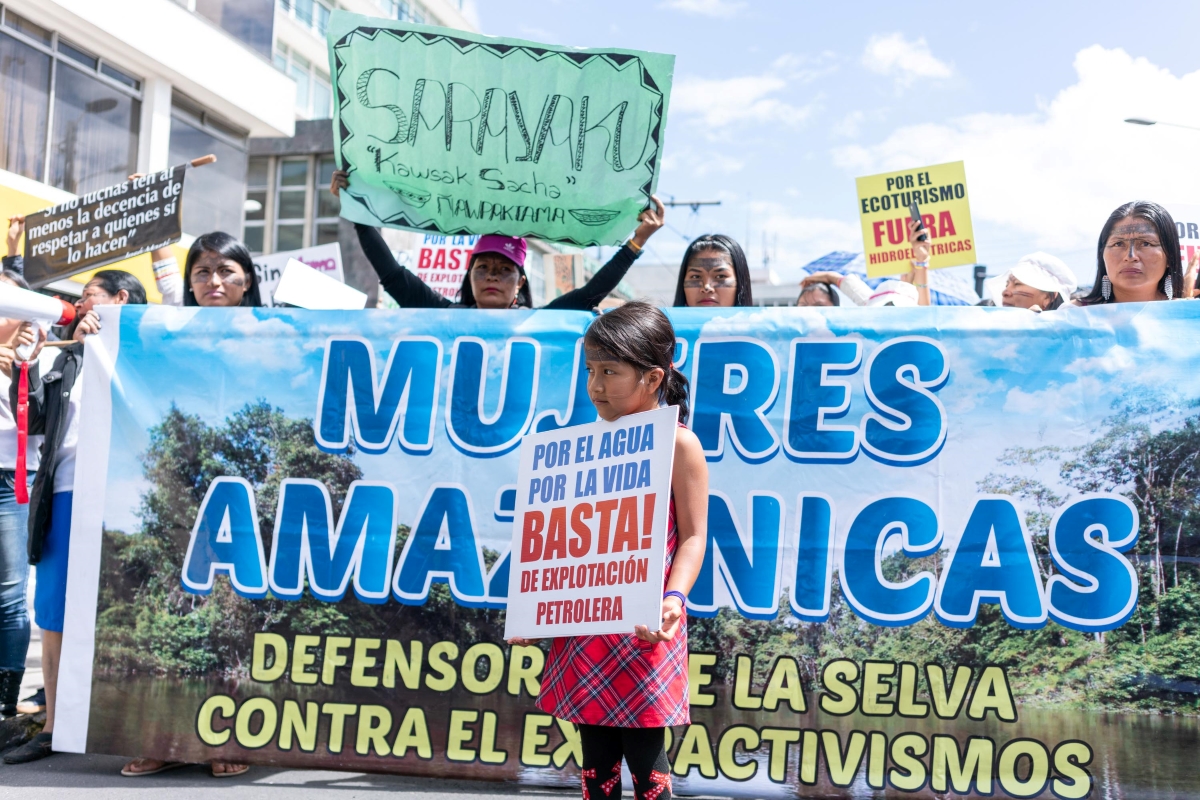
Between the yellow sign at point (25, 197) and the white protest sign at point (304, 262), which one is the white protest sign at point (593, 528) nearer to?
the white protest sign at point (304, 262)

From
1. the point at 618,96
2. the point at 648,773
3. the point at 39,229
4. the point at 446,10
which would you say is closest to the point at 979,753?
the point at 648,773

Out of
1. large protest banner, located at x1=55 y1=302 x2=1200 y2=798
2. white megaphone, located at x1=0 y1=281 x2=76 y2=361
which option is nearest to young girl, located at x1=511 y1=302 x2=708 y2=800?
large protest banner, located at x1=55 y1=302 x2=1200 y2=798

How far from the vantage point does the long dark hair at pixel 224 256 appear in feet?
14.1

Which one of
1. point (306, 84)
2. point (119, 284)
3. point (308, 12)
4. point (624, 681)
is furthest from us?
point (306, 84)

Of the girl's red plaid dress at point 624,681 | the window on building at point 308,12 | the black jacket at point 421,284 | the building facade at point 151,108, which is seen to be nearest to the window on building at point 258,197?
the building facade at point 151,108

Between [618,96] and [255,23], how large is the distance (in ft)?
53.4

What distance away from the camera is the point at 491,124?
402 cm

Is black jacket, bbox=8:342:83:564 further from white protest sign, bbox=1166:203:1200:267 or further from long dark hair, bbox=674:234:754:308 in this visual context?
white protest sign, bbox=1166:203:1200:267

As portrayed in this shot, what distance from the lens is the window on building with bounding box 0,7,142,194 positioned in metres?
13.0

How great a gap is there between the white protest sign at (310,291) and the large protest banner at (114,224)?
662 millimetres

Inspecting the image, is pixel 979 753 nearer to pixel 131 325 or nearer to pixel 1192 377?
pixel 1192 377

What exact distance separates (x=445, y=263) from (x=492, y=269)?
5.88 metres

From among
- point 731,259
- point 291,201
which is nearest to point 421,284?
point 731,259

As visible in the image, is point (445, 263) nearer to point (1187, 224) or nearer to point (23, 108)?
point (1187, 224)
